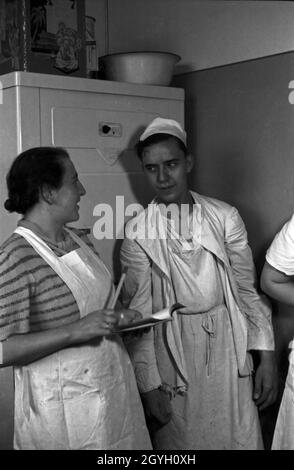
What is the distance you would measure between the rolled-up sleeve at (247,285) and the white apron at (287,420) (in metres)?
0.29

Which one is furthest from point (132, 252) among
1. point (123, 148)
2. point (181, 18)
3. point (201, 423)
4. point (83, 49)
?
point (181, 18)

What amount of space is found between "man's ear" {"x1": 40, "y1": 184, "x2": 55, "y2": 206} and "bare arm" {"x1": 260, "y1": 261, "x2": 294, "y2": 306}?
1.87 feet

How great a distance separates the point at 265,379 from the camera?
72.9 inches

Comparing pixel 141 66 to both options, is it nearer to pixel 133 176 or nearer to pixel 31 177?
pixel 133 176

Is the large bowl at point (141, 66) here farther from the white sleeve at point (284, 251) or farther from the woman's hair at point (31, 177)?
the white sleeve at point (284, 251)

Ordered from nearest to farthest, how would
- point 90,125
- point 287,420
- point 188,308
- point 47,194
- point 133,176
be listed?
1. point 47,194
2. point 287,420
3. point 188,308
4. point 90,125
5. point 133,176

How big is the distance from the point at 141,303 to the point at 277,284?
0.42 m

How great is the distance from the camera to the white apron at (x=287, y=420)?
5.03ft

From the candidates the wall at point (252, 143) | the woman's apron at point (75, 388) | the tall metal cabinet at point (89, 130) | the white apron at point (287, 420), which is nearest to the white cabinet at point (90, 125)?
the tall metal cabinet at point (89, 130)

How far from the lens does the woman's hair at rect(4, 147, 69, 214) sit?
1400mm

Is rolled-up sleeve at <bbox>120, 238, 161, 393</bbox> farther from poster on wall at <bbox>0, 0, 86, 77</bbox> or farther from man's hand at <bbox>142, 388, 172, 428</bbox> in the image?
poster on wall at <bbox>0, 0, 86, 77</bbox>

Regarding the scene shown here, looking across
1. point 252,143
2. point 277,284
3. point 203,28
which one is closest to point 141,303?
point 277,284
